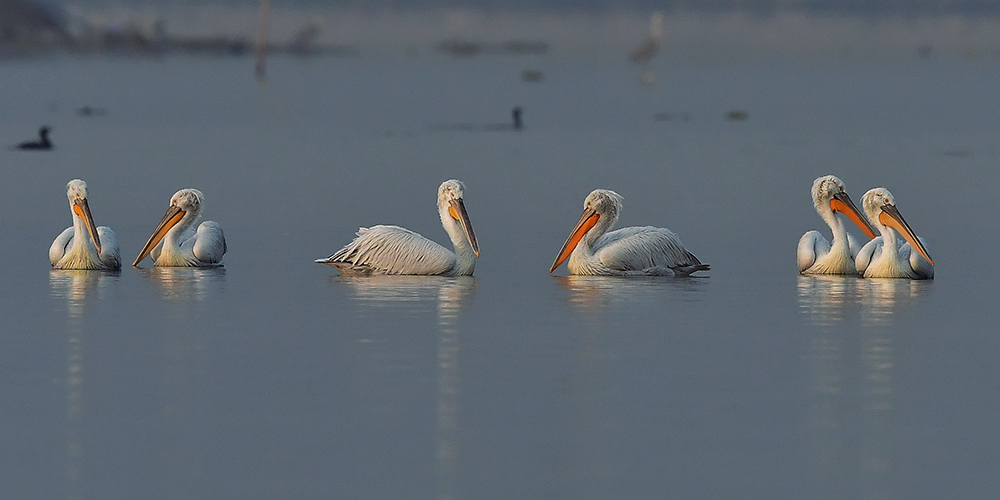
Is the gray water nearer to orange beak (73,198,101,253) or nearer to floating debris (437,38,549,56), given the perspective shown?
orange beak (73,198,101,253)

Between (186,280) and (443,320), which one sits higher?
(186,280)

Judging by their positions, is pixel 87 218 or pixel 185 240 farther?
pixel 185 240

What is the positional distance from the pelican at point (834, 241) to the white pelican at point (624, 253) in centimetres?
77

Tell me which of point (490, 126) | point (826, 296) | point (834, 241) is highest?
point (490, 126)

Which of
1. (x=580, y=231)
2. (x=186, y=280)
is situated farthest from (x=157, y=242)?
(x=580, y=231)

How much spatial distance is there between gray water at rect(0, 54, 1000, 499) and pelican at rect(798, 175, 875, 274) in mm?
241

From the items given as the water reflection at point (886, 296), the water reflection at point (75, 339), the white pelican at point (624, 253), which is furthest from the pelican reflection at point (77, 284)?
the water reflection at point (886, 296)

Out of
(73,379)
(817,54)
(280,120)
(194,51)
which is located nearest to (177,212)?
(73,379)

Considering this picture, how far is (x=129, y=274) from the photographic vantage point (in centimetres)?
1440

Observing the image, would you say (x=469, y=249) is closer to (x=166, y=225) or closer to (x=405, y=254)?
(x=405, y=254)

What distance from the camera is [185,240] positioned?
49.1 feet

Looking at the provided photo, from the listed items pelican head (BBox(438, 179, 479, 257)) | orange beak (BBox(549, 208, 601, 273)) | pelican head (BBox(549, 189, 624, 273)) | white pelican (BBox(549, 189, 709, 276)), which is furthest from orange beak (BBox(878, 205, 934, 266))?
pelican head (BBox(438, 179, 479, 257))

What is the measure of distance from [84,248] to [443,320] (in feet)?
12.0

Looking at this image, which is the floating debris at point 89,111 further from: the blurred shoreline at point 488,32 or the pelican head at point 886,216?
the blurred shoreline at point 488,32
